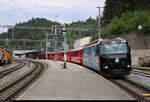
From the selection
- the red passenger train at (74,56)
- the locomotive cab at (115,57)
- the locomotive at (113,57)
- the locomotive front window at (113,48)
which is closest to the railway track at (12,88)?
the locomotive at (113,57)

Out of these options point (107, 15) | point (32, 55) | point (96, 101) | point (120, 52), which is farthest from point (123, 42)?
point (32, 55)

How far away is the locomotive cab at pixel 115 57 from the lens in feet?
106

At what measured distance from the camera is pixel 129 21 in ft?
307

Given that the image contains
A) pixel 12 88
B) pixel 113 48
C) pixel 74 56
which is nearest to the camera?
pixel 12 88

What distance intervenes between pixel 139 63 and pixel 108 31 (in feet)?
95.3

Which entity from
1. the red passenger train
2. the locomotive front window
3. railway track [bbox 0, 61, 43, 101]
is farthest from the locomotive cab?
the red passenger train

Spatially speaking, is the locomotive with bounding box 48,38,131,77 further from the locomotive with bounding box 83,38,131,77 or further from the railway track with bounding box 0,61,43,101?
the railway track with bounding box 0,61,43,101

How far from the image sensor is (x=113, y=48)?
3341cm

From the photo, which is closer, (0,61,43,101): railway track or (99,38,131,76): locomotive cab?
(0,61,43,101): railway track

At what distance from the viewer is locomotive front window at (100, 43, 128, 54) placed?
33.1 metres

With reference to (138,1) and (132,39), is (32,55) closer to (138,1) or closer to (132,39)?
(138,1)

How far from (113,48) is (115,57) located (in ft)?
3.20

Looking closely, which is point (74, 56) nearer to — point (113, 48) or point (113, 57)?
point (113, 48)

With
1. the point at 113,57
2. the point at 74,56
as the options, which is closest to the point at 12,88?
the point at 113,57
